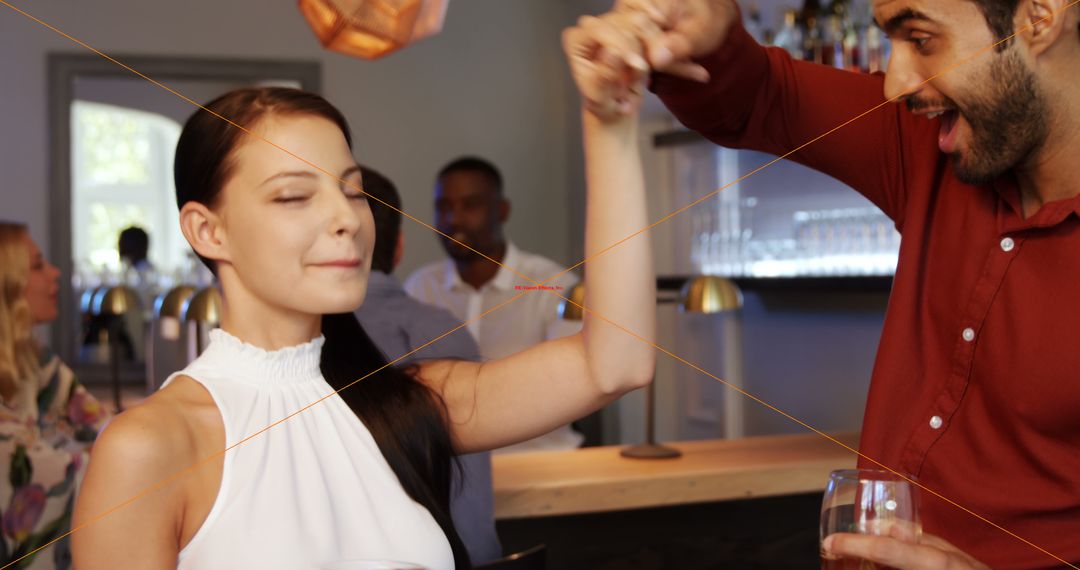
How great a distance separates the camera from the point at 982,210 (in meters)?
1.33

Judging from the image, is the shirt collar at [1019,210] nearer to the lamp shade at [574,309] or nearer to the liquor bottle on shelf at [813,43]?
the lamp shade at [574,309]

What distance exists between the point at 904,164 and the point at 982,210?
0.13 metres

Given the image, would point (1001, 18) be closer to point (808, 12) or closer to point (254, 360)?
point (254, 360)

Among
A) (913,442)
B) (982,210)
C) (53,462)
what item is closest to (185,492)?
(913,442)

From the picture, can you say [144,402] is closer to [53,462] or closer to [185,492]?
[185,492]

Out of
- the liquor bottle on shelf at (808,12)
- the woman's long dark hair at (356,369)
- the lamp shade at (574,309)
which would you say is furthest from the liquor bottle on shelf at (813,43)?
the woman's long dark hair at (356,369)

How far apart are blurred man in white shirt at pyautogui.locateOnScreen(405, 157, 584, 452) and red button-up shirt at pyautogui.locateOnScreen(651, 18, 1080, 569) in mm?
2219

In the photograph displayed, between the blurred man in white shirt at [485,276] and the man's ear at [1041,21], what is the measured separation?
243cm

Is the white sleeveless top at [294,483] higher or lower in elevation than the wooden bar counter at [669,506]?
higher

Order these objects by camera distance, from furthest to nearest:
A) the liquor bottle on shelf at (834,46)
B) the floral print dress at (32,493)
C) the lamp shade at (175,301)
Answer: the liquor bottle on shelf at (834,46), the lamp shade at (175,301), the floral print dress at (32,493)

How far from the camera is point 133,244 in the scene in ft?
16.4

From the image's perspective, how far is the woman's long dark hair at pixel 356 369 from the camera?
1.18 meters

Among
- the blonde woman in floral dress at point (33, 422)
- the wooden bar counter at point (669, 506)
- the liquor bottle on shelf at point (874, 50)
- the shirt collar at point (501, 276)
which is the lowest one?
the wooden bar counter at point (669, 506)

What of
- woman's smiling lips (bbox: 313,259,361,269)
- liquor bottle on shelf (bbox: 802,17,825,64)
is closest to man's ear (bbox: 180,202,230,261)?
woman's smiling lips (bbox: 313,259,361,269)
